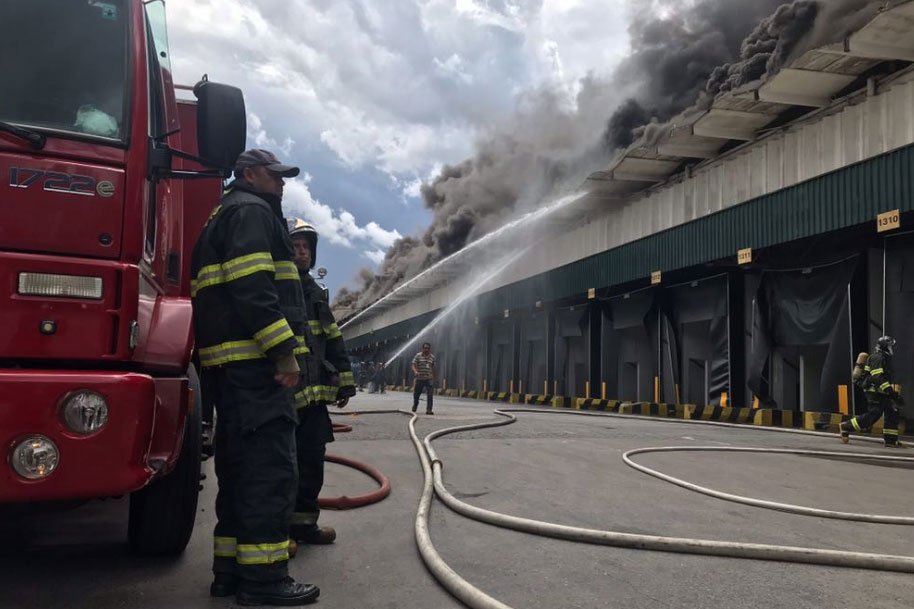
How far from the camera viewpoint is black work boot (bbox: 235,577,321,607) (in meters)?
2.83

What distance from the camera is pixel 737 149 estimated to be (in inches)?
596

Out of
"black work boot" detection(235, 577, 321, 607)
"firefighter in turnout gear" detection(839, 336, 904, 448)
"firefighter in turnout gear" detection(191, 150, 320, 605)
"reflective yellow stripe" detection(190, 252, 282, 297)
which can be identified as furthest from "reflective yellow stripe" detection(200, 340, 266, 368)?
"firefighter in turnout gear" detection(839, 336, 904, 448)

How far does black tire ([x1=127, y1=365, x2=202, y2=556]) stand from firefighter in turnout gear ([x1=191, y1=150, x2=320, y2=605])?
40 centimetres

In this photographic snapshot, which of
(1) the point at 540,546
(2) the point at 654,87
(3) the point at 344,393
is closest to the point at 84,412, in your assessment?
(3) the point at 344,393

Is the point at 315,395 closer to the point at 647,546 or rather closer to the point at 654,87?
the point at 647,546

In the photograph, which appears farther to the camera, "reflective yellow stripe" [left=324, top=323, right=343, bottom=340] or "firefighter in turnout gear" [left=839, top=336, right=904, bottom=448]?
"firefighter in turnout gear" [left=839, top=336, right=904, bottom=448]

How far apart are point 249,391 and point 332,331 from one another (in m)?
1.20

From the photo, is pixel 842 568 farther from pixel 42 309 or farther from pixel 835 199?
pixel 835 199

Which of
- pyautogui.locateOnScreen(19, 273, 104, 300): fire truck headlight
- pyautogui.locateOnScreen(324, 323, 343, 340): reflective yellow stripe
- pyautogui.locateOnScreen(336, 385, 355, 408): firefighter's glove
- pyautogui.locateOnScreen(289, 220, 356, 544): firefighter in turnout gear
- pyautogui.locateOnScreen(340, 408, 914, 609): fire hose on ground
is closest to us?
pyautogui.locateOnScreen(19, 273, 104, 300): fire truck headlight

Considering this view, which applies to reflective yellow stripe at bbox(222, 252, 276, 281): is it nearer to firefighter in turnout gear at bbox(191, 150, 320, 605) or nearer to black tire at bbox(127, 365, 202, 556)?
firefighter in turnout gear at bbox(191, 150, 320, 605)

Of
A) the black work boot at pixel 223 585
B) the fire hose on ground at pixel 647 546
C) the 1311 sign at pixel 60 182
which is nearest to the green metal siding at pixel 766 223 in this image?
the fire hose on ground at pixel 647 546

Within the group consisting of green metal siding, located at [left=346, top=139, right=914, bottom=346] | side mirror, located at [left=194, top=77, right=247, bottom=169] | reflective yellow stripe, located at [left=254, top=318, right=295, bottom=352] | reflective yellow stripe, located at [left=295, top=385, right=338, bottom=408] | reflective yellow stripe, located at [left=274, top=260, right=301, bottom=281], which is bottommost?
reflective yellow stripe, located at [left=295, top=385, right=338, bottom=408]

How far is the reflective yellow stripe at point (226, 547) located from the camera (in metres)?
3.04

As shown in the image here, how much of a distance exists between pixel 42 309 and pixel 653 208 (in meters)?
17.1
